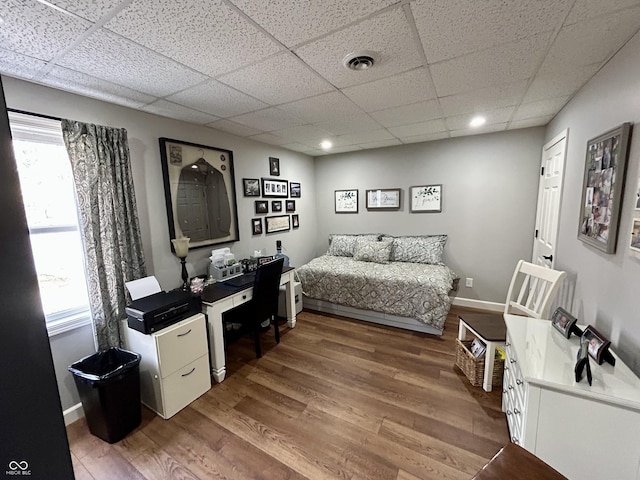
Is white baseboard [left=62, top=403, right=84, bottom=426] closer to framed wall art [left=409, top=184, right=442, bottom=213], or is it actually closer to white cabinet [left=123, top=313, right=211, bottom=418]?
white cabinet [left=123, top=313, right=211, bottom=418]

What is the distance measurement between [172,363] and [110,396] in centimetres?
36

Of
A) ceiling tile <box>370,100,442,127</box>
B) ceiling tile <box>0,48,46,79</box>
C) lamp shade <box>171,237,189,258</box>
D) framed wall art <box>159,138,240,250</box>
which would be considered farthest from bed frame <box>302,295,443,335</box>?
ceiling tile <box>0,48,46,79</box>

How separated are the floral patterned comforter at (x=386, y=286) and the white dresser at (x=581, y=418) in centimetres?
155

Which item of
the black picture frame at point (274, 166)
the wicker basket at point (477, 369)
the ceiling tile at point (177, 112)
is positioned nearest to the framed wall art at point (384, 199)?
the black picture frame at point (274, 166)

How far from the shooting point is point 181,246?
2.42 meters

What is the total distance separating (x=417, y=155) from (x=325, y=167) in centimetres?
150

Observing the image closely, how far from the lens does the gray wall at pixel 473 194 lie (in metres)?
3.22

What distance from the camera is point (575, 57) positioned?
1.52 meters

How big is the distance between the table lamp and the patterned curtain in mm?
339

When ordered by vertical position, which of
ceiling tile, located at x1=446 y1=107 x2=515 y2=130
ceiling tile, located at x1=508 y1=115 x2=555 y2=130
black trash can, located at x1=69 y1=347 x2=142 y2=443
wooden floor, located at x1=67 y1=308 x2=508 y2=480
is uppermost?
ceiling tile, located at x1=508 y1=115 x2=555 y2=130

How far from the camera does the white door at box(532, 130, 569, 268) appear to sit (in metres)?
2.34

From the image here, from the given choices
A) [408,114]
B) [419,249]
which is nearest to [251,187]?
[408,114]

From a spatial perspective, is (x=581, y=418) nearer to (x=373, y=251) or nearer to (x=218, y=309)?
(x=218, y=309)

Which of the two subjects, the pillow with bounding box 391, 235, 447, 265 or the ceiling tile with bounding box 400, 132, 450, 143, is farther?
the pillow with bounding box 391, 235, 447, 265
